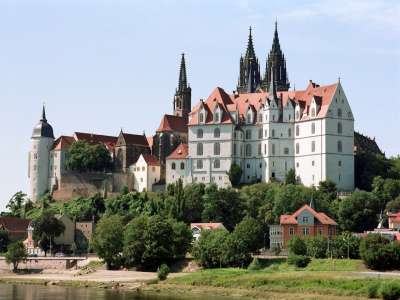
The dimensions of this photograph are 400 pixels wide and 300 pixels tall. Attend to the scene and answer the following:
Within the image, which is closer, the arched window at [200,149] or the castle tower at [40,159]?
the arched window at [200,149]

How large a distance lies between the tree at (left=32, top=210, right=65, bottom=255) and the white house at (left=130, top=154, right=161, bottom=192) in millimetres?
18778

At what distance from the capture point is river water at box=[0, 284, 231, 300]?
82.9 m

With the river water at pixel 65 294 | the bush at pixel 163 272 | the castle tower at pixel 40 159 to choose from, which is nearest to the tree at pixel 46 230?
the castle tower at pixel 40 159

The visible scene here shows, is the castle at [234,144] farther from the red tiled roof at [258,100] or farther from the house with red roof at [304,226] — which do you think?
the house with red roof at [304,226]

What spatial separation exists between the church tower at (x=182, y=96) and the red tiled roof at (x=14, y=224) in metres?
36.7

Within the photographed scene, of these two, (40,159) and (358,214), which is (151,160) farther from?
(358,214)

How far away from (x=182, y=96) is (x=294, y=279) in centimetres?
8185

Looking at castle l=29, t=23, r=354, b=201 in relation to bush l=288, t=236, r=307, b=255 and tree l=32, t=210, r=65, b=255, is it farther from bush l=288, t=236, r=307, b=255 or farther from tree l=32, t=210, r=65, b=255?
bush l=288, t=236, r=307, b=255

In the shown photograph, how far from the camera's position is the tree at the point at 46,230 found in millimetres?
120500

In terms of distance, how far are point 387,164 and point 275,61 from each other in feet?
114

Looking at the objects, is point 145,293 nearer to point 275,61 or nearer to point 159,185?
→ point 159,185

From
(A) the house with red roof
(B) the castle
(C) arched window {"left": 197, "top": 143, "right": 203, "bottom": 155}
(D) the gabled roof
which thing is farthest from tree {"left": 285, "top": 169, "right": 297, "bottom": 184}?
(A) the house with red roof

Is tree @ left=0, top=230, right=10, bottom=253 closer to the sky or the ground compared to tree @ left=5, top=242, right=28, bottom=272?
closer to the sky

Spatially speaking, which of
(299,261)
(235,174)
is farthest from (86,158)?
(299,261)
